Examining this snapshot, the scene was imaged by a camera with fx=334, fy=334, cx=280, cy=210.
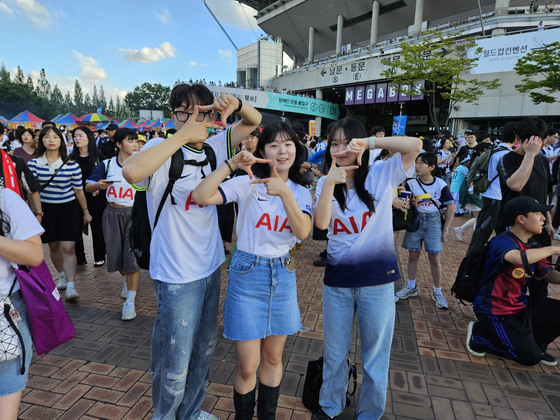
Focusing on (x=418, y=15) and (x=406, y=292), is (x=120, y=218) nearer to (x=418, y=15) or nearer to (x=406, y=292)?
(x=406, y=292)

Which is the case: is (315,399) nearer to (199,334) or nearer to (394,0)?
(199,334)

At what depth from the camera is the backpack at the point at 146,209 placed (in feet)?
5.94

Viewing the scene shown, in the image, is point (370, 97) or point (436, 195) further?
point (370, 97)

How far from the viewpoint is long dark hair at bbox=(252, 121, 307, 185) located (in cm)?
194

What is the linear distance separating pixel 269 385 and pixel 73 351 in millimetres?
2138

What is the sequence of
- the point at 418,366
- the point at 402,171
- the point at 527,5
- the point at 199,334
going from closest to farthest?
the point at 402,171, the point at 199,334, the point at 418,366, the point at 527,5

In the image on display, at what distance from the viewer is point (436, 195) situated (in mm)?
4008

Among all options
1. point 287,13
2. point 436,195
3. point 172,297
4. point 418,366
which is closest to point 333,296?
point 172,297

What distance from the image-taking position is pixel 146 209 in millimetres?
1972

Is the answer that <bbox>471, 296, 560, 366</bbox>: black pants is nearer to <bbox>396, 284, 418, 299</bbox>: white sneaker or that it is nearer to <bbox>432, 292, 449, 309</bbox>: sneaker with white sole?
<bbox>432, 292, 449, 309</bbox>: sneaker with white sole

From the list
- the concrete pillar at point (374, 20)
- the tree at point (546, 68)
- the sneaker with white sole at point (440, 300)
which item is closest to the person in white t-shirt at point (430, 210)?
the sneaker with white sole at point (440, 300)

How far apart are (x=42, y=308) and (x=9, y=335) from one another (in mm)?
171

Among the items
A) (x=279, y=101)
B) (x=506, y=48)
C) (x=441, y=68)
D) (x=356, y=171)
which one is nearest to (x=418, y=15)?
(x=506, y=48)

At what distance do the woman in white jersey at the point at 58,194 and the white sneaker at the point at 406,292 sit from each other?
3.95 metres
